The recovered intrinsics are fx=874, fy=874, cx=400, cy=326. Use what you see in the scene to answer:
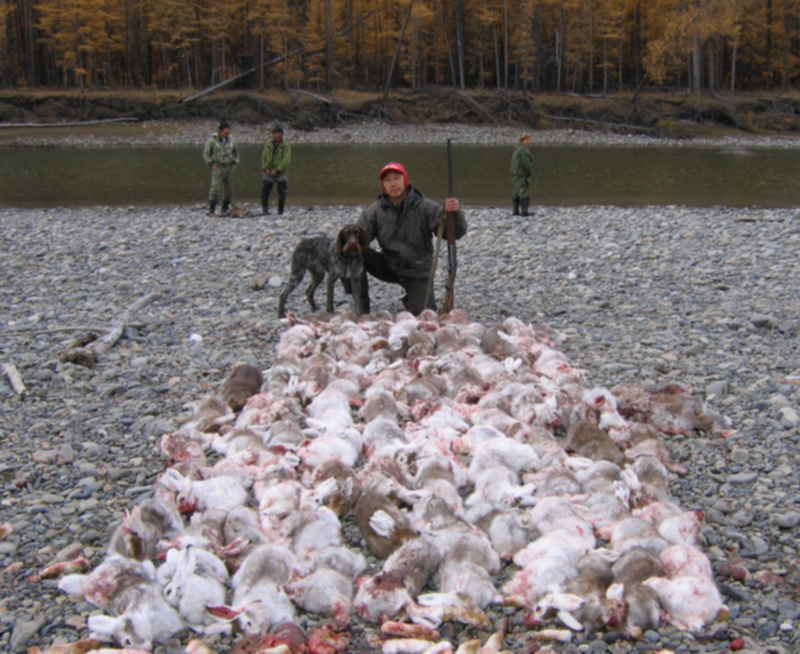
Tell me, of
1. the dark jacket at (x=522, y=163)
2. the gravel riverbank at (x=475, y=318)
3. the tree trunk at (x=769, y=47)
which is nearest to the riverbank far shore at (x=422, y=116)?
the tree trunk at (x=769, y=47)

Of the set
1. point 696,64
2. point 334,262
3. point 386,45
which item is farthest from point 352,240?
point 386,45

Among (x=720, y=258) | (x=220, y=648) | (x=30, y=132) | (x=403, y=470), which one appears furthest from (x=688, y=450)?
(x=30, y=132)

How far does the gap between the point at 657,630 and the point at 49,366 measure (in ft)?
19.4

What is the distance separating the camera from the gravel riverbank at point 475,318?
4629 millimetres

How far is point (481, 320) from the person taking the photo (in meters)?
9.87

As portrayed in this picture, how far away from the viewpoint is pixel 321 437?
603 centimetres

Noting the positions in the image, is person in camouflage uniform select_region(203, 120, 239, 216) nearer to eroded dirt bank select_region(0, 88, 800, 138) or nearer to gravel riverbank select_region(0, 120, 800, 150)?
gravel riverbank select_region(0, 120, 800, 150)

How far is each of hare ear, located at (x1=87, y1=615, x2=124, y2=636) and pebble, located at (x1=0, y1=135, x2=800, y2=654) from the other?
0.79 feet

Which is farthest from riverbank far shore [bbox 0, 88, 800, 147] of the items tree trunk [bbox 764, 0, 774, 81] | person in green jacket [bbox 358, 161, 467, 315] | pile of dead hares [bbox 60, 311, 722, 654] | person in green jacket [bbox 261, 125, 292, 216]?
pile of dead hares [bbox 60, 311, 722, 654]

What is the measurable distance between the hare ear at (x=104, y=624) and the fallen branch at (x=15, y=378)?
3722 millimetres

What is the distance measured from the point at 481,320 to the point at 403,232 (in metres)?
1.41

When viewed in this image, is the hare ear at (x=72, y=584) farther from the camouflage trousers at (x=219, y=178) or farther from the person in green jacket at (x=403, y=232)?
the camouflage trousers at (x=219, y=178)

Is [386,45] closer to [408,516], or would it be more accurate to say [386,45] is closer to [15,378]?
[15,378]

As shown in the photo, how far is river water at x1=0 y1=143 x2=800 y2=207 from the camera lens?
2505cm
